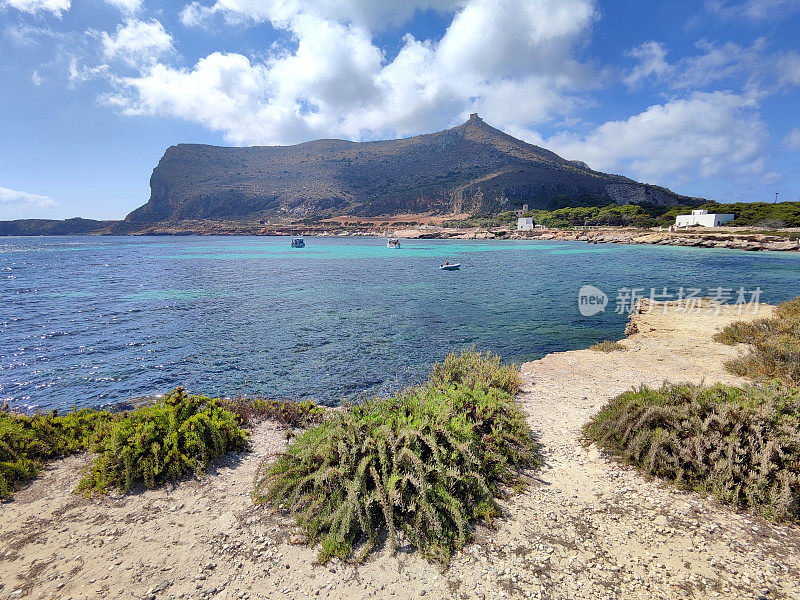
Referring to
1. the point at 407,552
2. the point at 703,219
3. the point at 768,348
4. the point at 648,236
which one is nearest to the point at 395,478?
the point at 407,552

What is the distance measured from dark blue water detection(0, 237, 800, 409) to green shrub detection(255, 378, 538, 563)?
19.5 ft

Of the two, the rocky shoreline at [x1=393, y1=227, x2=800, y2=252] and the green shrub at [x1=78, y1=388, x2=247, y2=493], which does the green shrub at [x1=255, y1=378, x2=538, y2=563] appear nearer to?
the green shrub at [x1=78, y1=388, x2=247, y2=493]

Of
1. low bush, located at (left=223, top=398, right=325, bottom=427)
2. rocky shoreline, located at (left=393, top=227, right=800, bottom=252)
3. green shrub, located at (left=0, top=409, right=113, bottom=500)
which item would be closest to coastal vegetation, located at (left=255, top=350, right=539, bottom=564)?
low bush, located at (left=223, top=398, right=325, bottom=427)

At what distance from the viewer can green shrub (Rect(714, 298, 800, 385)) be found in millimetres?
9984

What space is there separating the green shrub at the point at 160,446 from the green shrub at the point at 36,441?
75cm

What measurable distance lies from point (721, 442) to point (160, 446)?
29.6 ft

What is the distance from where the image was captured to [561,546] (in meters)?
4.64

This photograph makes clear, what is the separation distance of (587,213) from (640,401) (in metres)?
121

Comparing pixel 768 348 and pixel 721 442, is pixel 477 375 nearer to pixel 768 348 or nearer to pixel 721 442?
pixel 721 442

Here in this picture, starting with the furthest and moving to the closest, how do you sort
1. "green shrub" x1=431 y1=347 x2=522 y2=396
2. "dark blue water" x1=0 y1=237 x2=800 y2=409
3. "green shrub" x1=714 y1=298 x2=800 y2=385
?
"dark blue water" x1=0 y1=237 x2=800 y2=409 → "green shrub" x1=714 y1=298 x2=800 y2=385 → "green shrub" x1=431 y1=347 x2=522 y2=396

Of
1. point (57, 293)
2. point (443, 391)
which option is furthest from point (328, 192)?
point (443, 391)

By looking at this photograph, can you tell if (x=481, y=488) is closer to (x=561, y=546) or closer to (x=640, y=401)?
(x=561, y=546)

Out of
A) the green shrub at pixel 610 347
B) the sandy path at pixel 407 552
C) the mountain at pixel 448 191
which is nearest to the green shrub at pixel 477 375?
the sandy path at pixel 407 552

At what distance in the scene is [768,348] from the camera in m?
11.2
